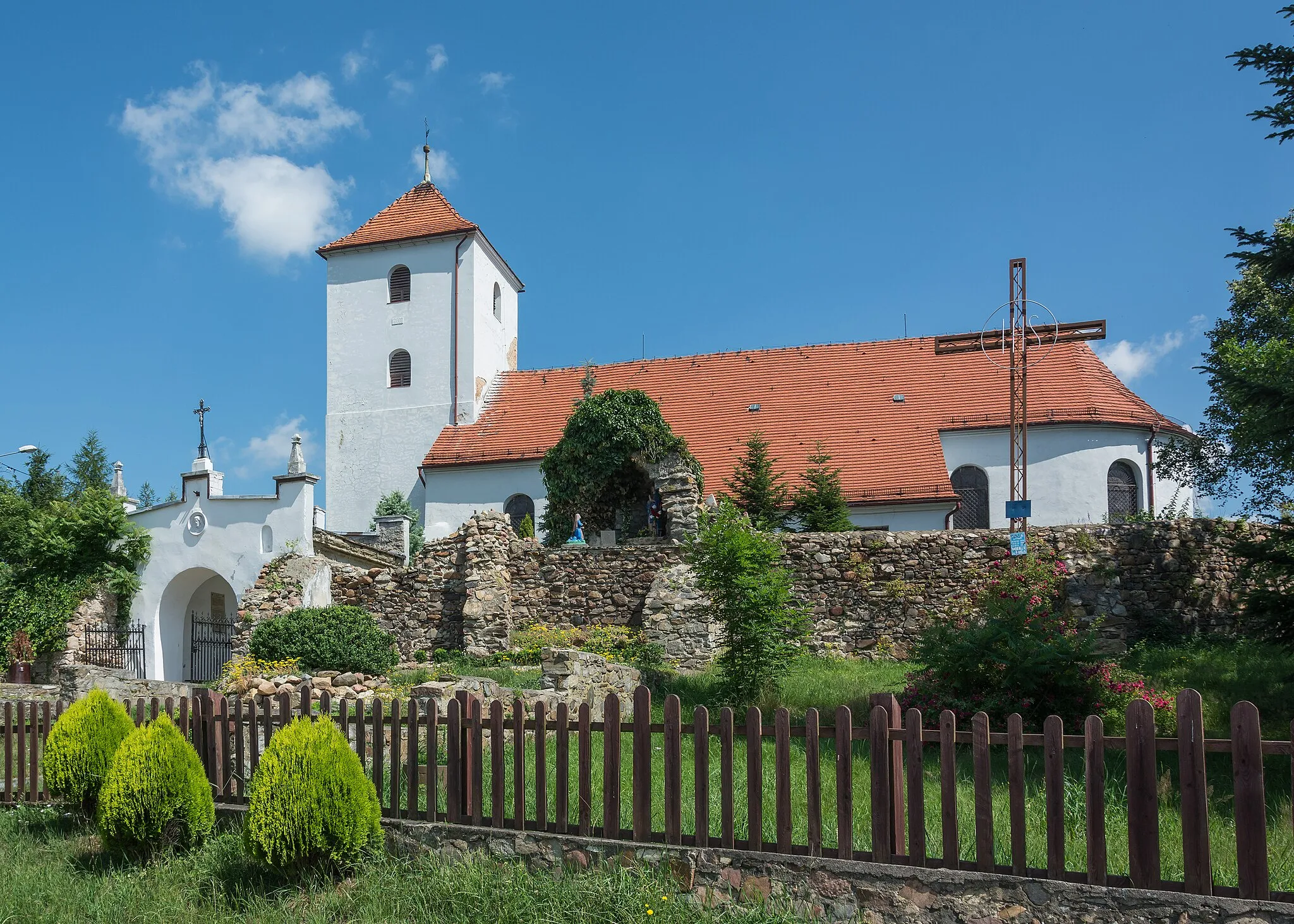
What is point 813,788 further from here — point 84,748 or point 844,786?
point 84,748

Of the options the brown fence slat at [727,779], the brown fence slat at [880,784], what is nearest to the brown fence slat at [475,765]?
the brown fence slat at [727,779]

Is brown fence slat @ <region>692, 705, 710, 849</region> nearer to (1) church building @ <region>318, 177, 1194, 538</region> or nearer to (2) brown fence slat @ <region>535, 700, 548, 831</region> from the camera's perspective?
(2) brown fence slat @ <region>535, 700, 548, 831</region>

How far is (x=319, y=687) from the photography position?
44.7ft

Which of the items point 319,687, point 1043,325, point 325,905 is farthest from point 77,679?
point 1043,325

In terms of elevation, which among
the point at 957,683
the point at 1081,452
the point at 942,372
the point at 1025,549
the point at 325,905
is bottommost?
the point at 325,905

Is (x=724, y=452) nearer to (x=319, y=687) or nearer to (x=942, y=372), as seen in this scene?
(x=942, y=372)

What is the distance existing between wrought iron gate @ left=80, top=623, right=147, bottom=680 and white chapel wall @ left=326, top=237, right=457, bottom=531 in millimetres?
9993

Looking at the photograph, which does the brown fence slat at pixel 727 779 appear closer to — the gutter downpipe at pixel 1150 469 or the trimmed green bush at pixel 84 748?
the trimmed green bush at pixel 84 748

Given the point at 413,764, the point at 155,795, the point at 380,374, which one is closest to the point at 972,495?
the point at 380,374

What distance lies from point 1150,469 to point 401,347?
2267 cm

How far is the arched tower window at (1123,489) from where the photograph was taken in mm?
25016

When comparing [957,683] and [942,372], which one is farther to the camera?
[942,372]

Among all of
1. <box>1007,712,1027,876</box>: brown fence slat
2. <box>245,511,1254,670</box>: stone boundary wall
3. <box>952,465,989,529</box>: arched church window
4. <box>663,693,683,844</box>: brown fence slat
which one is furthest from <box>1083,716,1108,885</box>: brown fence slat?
<box>952,465,989,529</box>: arched church window

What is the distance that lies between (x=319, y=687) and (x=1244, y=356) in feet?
58.7
